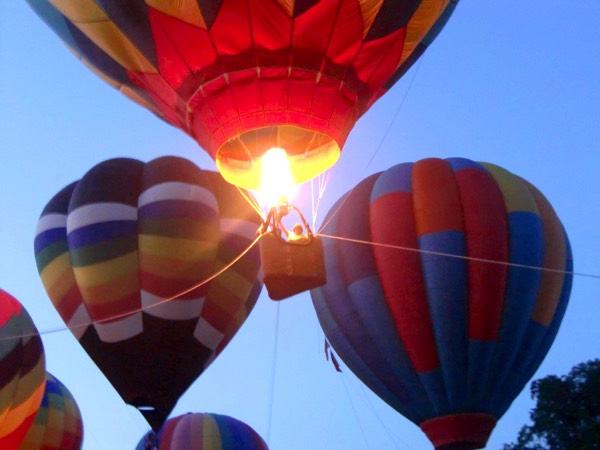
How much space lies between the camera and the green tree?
12.8 meters

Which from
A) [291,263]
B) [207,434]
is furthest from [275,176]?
[207,434]

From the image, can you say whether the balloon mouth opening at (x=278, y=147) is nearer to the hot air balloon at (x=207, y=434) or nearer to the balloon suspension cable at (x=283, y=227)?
the balloon suspension cable at (x=283, y=227)

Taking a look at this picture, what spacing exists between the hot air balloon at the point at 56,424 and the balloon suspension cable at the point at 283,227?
5.55 m

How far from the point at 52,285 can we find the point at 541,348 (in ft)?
15.8

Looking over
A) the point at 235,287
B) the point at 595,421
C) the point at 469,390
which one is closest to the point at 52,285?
the point at 235,287

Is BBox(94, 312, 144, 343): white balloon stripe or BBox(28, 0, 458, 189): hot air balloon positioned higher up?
BBox(28, 0, 458, 189): hot air balloon

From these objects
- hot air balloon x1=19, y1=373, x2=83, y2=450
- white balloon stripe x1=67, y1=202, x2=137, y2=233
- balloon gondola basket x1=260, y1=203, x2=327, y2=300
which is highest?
white balloon stripe x1=67, y1=202, x2=137, y2=233

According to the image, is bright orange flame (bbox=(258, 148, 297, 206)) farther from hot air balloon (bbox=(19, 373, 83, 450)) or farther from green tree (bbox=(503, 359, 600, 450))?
Answer: green tree (bbox=(503, 359, 600, 450))

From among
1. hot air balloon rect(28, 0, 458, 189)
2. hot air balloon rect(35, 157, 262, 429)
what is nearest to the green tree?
hot air balloon rect(35, 157, 262, 429)

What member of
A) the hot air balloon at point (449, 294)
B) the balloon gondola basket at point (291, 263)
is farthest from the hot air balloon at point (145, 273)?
the balloon gondola basket at point (291, 263)

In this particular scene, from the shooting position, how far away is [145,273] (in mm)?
9148

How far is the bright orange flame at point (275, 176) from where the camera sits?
6324mm

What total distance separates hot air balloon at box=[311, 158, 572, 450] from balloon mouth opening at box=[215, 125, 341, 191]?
311cm

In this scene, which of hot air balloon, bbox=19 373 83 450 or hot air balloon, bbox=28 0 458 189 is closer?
hot air balloon, bbox=28 0 458 189
